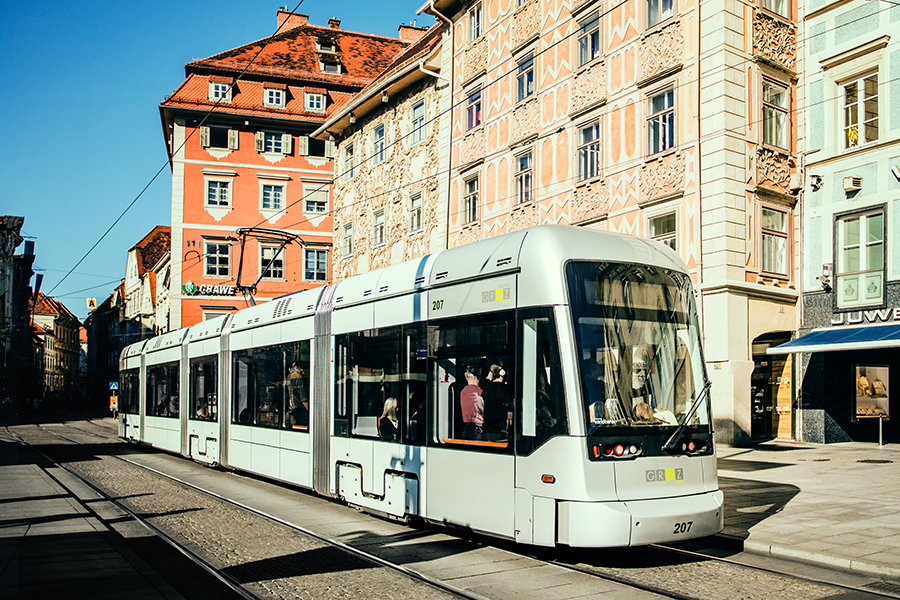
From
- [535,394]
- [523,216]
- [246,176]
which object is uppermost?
[246,176]

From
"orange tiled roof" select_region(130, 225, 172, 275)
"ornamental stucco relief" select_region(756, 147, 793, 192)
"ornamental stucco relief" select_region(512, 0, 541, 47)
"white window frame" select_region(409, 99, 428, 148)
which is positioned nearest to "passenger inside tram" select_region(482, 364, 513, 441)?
"ornamental stucco relief" select_region(756, 147, 793, 192)

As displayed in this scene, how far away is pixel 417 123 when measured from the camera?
105ft

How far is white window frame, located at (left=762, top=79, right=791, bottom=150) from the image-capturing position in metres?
21.2

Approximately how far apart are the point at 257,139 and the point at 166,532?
40308 millimetres

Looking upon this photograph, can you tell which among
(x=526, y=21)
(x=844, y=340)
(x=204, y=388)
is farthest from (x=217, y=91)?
(x=844, y=340)

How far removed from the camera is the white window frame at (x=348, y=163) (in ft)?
125

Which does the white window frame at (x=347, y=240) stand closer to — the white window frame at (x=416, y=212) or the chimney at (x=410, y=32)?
the white window frame at (x=416, y=212)

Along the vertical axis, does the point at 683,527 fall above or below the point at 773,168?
below

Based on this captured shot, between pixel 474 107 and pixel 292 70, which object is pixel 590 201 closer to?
pixel 474 107

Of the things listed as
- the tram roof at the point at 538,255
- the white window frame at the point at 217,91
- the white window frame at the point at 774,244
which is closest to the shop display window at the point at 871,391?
the white window frame at the point at 774,244

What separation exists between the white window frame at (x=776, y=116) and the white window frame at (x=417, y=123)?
44.4 ft

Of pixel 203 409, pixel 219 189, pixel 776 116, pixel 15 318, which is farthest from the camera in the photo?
pixel 15 318

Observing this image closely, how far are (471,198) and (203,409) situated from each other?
13305mm

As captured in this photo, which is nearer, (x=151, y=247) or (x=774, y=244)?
(x=774, y=244)
